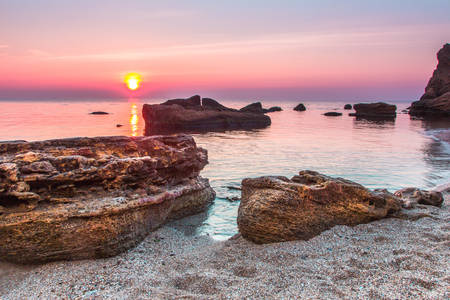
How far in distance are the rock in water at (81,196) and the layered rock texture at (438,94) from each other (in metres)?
58.9

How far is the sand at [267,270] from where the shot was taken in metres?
3.49

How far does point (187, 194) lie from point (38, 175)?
113 inches

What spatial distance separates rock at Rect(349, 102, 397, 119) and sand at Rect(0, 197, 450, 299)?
53.8 m

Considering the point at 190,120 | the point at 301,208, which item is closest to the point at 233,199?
the point at 301,208

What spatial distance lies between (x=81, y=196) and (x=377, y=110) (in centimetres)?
5833

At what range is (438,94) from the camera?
214ft

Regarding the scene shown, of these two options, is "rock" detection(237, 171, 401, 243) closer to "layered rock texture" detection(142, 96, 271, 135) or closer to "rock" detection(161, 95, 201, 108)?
"layered rock texture" detection(142, 96, 271, 135)

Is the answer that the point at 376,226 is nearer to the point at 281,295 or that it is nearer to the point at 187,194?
the point at 281,295

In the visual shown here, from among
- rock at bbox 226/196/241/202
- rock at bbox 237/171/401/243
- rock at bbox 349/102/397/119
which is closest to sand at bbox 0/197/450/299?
rock at bbox 237/171/401/243

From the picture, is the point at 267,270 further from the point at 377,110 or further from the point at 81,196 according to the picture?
the point at 377,110

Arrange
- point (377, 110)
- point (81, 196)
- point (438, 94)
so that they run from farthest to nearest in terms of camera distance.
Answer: point (438, 94) < point (377, 110) < point (81, 196)

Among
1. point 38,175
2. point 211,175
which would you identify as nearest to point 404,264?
point 38,175

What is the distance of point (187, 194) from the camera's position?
6750mm

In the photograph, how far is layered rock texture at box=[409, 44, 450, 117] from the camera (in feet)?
176
